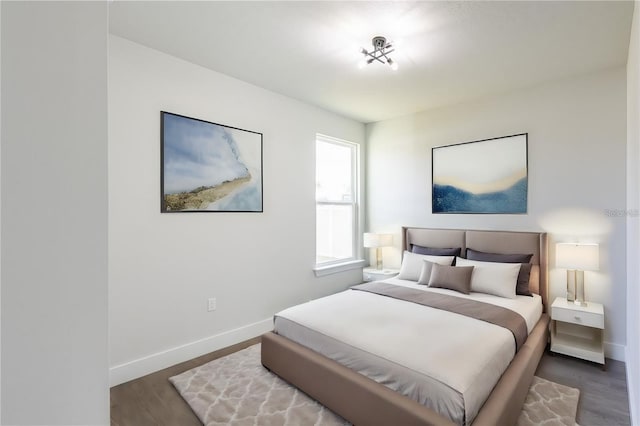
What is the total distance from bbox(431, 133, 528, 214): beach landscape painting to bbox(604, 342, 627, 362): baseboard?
1395 millimetres

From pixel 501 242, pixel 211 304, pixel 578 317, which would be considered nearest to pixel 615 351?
pixel 578 317

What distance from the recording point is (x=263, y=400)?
2.12 meters

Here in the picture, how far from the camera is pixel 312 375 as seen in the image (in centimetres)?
206

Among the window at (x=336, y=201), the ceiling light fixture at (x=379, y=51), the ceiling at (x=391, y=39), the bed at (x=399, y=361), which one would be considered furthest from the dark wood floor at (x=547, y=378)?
the ceiling light fixture at (x=379, y=51)

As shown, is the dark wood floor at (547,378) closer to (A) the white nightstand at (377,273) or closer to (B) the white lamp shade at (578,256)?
(B) the white lamp shade at (578,256)

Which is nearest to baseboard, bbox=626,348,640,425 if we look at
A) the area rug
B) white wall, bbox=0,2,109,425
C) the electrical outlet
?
the area rug

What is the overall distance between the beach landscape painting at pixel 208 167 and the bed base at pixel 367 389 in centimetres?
134

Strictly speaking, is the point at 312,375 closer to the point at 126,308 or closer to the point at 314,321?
the point at 314,321

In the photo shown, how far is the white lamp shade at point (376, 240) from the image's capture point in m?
4.14

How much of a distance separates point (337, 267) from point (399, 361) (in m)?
2.39

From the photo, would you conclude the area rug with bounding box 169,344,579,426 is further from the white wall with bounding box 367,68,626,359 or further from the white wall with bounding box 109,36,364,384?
the white wall with bounding box 367,68,626,359

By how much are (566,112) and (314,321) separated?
3.18 meters

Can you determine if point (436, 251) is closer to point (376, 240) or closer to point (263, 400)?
point (376, 240)

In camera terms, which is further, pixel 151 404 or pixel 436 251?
pixel 436 251
